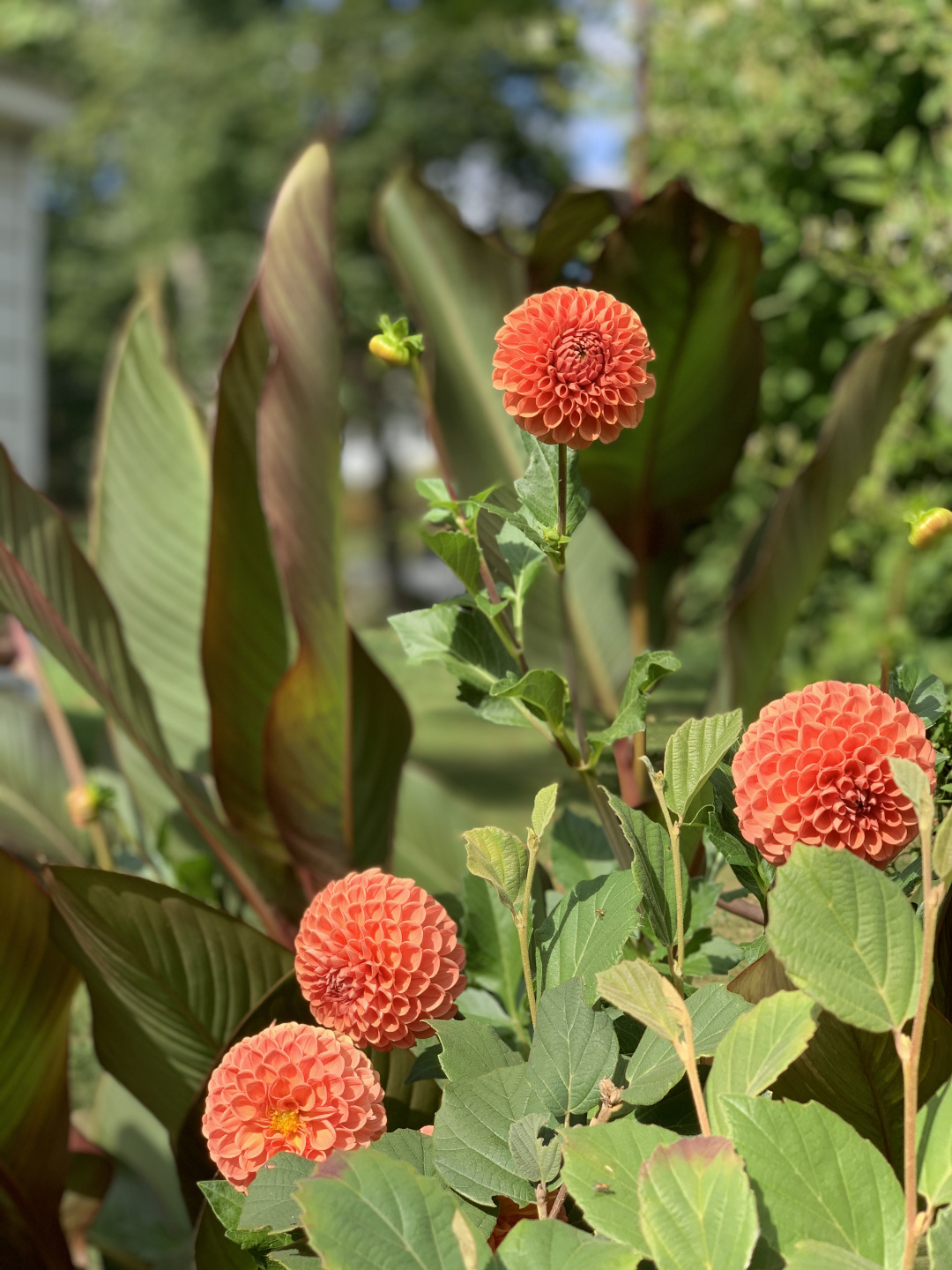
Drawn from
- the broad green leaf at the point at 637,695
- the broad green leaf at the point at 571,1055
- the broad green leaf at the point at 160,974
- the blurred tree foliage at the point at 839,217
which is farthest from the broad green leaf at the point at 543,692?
the blurred tree foliage at the point at 839,217

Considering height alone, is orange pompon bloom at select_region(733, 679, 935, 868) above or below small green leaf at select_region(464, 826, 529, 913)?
above

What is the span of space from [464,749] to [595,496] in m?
0.37

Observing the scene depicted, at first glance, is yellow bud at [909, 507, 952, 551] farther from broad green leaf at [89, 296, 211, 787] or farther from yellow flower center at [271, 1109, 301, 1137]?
broad green leaf at [89, 296, 211, 787]

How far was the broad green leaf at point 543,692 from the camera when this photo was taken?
0.52 metres

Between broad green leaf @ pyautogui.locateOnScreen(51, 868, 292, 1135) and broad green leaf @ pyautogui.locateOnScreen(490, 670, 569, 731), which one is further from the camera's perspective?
broad green leaf @ pyautogui.locateOnScreen(51, 868, 292, 1135)

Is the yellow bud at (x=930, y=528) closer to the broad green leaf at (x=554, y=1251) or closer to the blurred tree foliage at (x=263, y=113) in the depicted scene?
the broad green leaf at (x=554, y=1251)

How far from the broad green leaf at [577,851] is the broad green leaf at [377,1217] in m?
0.27

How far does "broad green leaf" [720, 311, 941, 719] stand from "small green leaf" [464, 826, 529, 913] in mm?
550

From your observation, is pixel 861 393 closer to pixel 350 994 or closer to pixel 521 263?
pixel 521 263

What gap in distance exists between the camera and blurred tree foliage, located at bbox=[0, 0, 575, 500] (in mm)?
16422

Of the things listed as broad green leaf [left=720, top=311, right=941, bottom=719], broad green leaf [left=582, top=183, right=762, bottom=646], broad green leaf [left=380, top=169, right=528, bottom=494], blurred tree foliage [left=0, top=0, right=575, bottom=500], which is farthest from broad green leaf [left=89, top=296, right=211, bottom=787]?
blurred tree foliage [left=0, top=0, right=575, bottom=500]

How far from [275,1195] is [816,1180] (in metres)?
0.19

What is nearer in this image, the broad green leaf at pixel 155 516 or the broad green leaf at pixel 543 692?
the broad green leaf at pixel 543 692

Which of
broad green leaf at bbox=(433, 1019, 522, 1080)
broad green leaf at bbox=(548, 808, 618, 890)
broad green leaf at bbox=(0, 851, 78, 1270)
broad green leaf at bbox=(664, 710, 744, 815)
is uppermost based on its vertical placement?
broad green leaf at bbox=(664, 710, 744, 815)
